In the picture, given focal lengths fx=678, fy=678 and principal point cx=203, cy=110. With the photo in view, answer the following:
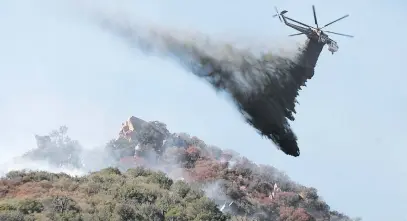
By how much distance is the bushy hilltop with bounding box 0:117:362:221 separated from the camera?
177 ft

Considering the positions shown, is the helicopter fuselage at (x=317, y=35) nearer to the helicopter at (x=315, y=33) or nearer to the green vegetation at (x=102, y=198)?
the helicopter at (x=315, y=33)

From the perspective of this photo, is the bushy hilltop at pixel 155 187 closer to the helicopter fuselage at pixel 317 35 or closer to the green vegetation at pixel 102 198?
the green vegetation at pixel 102 198

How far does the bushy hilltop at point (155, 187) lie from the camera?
177 ft

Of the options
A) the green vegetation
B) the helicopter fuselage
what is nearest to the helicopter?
the helicopter fuselage

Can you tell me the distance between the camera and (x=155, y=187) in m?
64.1

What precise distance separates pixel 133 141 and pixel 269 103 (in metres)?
78.2

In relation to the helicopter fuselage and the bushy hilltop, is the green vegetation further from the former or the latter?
the helicopter fuselage

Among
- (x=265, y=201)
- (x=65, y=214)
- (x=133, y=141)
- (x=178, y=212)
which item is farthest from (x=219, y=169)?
(x=65, y=214)

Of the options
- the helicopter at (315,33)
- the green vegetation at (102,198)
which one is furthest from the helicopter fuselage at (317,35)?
the green vegetation at (102,198)

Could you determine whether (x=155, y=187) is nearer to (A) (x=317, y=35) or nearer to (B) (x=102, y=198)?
(B) (x=102, y=198)

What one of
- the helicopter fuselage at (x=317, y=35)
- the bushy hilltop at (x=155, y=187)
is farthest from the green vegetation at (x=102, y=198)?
the helicopter fuselage at (x=317, y=35)

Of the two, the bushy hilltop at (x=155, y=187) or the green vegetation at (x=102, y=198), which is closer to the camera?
the green vegetation at (x=102, y=198)

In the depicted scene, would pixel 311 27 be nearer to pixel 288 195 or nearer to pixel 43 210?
pixel 43 210

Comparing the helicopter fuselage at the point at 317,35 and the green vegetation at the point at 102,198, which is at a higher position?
the helicopter fuselage at the point at 317,35
